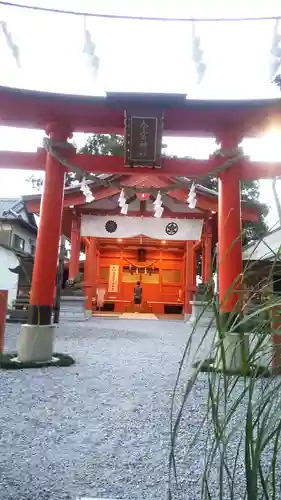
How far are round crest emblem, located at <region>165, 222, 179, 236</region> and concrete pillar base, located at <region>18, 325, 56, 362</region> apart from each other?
7.23 meters

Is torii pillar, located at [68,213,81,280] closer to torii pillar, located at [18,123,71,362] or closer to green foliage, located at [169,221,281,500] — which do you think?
torii pillar, located at [18,123,71,362]

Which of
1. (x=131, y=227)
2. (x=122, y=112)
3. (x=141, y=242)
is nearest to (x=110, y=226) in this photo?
(x=131, y=227)

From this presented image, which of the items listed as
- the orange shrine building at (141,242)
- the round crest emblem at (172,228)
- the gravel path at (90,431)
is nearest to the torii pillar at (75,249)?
the orange shrine building at (141,242)

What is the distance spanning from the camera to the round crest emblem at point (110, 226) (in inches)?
415

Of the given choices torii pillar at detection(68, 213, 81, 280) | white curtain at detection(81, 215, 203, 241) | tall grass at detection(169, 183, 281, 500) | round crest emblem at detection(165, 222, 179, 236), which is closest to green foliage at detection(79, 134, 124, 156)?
torii pillar at detection(68, 213, 81, 280)

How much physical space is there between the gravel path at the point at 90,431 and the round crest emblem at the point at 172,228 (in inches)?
279

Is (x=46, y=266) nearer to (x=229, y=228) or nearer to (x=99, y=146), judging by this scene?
(x=229, y=228)

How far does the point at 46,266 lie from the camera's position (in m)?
3.75

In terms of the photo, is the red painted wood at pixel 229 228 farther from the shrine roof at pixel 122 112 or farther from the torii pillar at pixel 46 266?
the torii pillar at pixel 46 266

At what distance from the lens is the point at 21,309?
8.57m

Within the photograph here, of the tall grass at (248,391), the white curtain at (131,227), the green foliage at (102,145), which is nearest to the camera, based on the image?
the tall grass at (248,391)

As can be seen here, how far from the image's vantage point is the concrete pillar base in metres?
3.51

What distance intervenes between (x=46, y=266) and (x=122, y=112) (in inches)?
76.2

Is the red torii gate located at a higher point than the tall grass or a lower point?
higher
